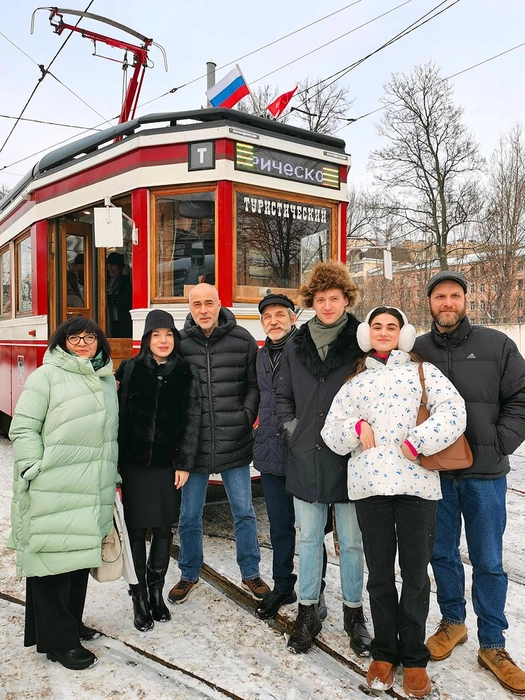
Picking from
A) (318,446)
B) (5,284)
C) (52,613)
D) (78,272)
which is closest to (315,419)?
(318,446)

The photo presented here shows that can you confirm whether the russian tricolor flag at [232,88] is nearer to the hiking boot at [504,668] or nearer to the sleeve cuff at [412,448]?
the sleeve cuff at [412,448]

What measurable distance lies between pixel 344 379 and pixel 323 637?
1.32m

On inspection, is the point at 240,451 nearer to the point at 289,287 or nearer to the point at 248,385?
the point at 248,385

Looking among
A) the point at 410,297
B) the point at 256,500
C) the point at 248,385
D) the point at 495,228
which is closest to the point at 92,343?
the point at 248,385

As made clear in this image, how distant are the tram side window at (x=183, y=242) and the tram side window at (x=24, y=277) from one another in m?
2.09

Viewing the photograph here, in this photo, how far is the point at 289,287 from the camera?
4586 millimetres

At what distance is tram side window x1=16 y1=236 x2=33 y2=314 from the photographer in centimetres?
576

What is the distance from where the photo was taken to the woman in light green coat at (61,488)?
2.49 metres

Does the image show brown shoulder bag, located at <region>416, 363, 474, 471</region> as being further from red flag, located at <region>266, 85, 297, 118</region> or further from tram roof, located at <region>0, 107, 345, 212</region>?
red flag, located at <region>266, 85, 297, 118</region>

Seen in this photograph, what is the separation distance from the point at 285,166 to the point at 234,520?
2.67 meters

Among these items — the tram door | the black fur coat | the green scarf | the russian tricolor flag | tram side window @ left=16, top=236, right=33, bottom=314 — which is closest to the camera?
the green scarf

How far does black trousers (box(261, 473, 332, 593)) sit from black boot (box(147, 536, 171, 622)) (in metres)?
0.59

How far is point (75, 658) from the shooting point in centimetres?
258

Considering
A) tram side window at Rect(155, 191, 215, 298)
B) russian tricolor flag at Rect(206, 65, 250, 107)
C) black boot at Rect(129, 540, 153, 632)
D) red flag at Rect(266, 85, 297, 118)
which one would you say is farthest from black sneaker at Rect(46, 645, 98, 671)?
red flag at Rect(266, 85, 297, 118)
